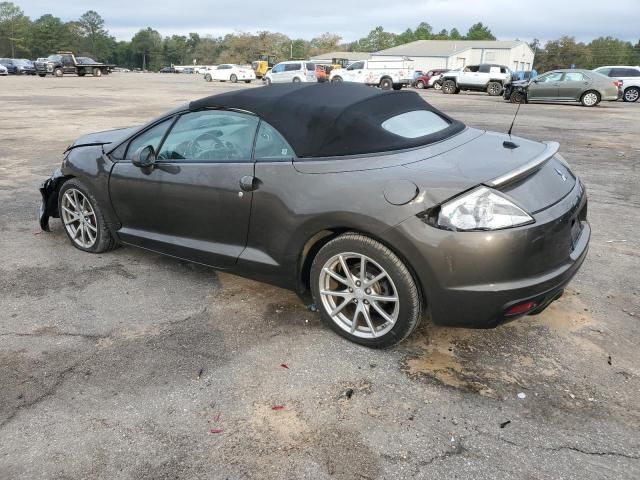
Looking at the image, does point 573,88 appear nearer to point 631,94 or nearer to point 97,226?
point 631,94

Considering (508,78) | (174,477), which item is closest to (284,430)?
(174,477)

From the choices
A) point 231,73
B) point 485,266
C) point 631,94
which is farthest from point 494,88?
point 485,266

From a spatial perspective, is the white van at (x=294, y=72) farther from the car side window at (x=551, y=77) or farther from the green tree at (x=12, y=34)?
the green tree at (x=12, y=34)

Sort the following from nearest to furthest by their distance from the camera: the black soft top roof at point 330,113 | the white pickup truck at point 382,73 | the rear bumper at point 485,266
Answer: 1. the rear bumper at point 485,266
2. the black soft top roof at point 330,113
3. the white pickup truck at point 382,73

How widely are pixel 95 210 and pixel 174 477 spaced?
2.94 m

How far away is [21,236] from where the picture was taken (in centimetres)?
526

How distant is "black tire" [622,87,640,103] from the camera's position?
2586 centimetres

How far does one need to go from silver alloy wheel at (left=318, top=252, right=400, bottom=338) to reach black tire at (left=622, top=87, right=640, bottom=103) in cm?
2841

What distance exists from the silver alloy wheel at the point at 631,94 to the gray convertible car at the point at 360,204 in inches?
1072

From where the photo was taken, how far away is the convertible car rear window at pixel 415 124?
10.9ft

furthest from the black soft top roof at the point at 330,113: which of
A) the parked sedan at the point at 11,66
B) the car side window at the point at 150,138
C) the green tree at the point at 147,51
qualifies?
the green tree at the point at 147,51

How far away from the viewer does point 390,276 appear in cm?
293

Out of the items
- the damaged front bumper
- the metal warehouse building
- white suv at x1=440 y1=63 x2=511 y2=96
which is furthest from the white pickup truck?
the metal warehouse building

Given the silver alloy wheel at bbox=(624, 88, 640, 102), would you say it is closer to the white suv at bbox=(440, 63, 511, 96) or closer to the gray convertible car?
the white suv at bbox=(440, 63, 511, 96)
